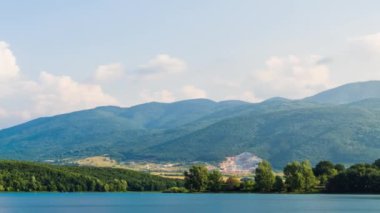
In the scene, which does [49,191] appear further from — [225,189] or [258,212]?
[258,212]

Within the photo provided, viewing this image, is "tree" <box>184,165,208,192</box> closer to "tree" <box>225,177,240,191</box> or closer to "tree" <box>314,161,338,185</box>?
"tree" <box>225,177,240,191</box>

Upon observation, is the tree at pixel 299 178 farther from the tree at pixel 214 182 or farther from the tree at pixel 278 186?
the tree at pixel 214 182

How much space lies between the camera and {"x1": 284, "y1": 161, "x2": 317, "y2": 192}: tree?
142 meters

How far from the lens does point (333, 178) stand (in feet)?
455

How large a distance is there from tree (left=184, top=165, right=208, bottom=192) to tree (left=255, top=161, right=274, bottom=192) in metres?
14.6

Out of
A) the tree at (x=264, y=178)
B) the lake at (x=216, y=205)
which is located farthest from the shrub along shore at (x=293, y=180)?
the lake at (x=216, y=205)

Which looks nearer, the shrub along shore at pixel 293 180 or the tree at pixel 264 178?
the shrub along shore at pixel 293 180

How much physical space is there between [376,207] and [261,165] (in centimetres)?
5904

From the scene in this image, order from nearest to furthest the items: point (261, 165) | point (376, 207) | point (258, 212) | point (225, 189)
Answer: point (258, 212) → point (376, 207) → point (261, 165) → point (225, 189)

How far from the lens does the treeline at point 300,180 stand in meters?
134

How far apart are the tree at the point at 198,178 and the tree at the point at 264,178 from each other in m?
14.6

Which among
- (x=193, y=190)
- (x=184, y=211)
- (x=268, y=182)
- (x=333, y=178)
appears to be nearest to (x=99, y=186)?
(x=193, y=190)

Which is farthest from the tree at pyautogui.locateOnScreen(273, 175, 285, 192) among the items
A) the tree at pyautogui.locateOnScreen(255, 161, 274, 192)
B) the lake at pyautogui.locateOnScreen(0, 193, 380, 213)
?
the lake at pyautogui.locateOnScreen(0, 193, 380, 213)

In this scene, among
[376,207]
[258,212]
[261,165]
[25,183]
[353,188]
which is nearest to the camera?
[258,212]
